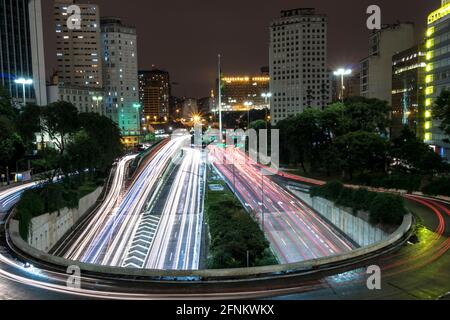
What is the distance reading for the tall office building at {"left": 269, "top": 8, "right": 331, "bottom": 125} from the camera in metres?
172

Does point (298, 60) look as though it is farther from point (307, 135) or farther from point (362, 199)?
point (362, 199)

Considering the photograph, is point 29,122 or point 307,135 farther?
point 307,135

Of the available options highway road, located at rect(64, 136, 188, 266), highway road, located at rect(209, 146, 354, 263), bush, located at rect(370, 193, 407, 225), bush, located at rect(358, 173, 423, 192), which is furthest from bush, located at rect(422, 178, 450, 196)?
highway road, located at rect(64, 136, 188, 266)

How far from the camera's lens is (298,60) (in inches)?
6860

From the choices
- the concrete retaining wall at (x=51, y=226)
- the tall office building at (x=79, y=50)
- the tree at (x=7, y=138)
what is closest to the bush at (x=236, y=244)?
the concrete retaining wall at (x=51, y=226)

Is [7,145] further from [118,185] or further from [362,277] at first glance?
[362,277]

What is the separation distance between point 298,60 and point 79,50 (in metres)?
88.9

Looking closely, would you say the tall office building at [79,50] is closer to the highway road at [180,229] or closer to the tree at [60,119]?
the highway road at [180,229]

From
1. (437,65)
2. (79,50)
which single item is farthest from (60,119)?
(79,50)

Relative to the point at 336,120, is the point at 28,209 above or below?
below

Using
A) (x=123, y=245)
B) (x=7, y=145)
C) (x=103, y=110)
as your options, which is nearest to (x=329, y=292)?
(x=123, y=245)

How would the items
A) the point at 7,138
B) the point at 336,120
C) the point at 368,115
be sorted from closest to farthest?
the point at 7,138
the point at 336,120
the point at 368,115

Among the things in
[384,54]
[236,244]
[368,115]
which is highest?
[384,54]

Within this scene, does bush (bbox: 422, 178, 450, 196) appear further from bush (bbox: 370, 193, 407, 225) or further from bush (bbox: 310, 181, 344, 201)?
bush (bbox: 370, 193, 407, 225)
